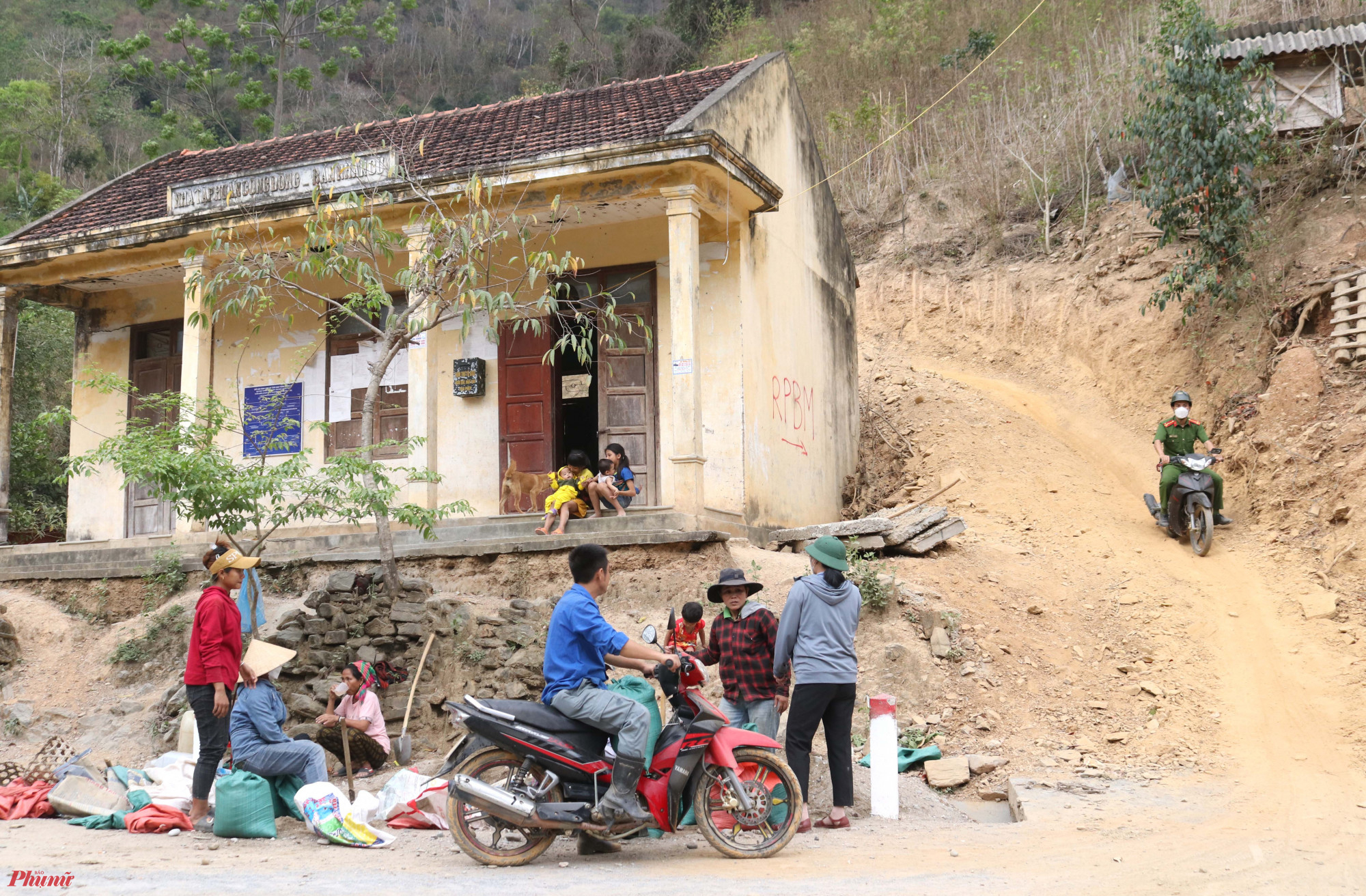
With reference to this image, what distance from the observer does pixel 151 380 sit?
46.5 ft

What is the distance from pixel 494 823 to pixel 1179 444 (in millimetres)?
8819

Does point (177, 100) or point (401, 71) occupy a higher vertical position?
point (401, 71)

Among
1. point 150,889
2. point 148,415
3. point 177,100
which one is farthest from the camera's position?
point 177,100

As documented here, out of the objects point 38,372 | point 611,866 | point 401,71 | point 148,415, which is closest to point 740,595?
point 611,866

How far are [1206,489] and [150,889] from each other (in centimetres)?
1010

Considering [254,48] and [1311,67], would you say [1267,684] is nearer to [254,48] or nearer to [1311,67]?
[1311,67]

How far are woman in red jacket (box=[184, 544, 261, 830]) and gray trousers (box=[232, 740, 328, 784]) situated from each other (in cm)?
20

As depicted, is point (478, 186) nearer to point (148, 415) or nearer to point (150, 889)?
point (150, 889)

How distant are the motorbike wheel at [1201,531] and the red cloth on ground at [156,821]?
930 centimetres

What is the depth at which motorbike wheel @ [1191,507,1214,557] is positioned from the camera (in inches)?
427

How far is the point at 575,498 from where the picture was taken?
10.3 m

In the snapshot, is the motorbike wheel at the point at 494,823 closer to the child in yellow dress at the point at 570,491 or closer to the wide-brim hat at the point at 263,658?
the wide-brim hat at the point at 263,658

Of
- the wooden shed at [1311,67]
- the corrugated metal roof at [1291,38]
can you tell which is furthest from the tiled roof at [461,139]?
the wooden shed at [1311,67]
